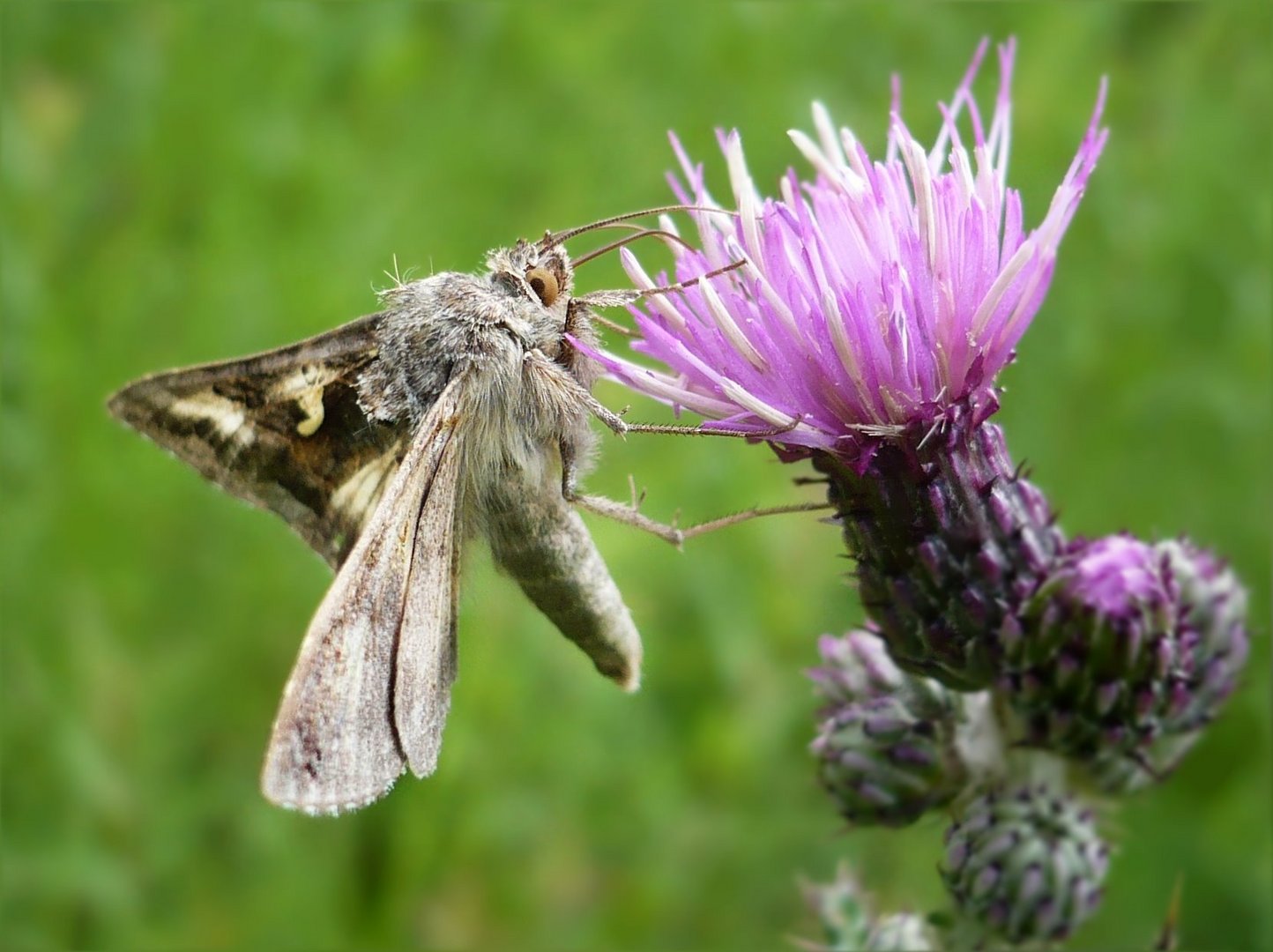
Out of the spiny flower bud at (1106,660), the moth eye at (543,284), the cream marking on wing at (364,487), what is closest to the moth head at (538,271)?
the moth eye at (543,284)

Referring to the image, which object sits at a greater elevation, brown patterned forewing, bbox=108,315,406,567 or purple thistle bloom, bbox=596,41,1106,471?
brown patterned forewing, bbox=108,315,406,567

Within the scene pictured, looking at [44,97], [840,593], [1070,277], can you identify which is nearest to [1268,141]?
[1070,277]

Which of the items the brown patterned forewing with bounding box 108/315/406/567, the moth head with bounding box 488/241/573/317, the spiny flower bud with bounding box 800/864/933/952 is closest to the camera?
the spiny flower bud with bounding box 800/864/933/952

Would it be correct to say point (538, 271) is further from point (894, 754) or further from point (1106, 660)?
point (1106, 660)

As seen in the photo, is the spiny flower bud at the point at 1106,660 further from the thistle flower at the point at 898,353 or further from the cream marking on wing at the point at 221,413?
the cream marking on wing at the point at 221,413

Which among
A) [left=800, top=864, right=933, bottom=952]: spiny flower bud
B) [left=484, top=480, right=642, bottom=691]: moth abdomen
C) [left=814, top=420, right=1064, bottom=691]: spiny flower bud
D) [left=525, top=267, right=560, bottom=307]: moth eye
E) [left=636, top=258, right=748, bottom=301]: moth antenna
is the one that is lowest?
[left=800, top=864, right=933, bottom=952]: spiny flower bud

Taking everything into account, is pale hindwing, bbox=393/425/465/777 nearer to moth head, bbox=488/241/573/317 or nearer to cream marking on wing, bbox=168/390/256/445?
moth head, bbox=488/241/573/317

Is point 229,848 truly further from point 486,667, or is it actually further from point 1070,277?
point 1070,277

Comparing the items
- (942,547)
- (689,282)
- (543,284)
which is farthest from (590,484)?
(942,547)

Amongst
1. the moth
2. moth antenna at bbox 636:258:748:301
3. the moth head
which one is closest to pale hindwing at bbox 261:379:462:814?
the moth
